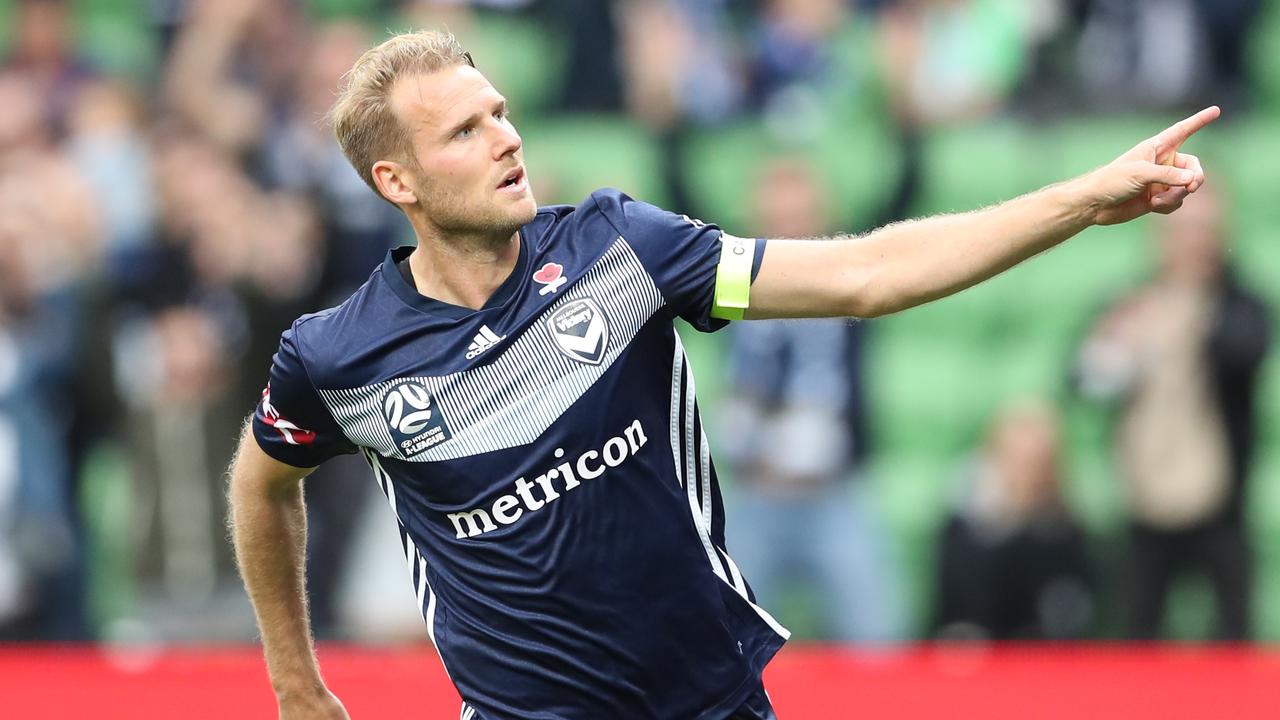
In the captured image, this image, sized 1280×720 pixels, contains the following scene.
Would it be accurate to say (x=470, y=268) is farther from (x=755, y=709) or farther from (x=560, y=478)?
(x=755, y=709)

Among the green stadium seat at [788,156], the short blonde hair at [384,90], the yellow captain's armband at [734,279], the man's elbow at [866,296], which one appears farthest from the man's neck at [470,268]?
the green stadium seat at [788,156]

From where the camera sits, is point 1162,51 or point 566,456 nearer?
point 566,456

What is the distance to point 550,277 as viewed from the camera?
3824 mm

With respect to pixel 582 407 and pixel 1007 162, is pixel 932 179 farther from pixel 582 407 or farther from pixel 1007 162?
pixel 582 407

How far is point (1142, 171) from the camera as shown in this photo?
10.7ft

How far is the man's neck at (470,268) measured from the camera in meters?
3.84

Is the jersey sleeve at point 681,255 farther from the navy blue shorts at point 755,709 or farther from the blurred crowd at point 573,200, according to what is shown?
the blurred crowd at point 573,200

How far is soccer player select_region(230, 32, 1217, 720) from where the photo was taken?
12.3 ft

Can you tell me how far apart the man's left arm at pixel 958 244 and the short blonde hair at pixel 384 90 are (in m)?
0.80

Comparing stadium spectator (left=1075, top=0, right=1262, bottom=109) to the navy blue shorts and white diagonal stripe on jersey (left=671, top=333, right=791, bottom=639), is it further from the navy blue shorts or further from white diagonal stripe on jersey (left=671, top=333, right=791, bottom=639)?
the navy blue shorts

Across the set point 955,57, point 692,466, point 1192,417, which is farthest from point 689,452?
point 955,57

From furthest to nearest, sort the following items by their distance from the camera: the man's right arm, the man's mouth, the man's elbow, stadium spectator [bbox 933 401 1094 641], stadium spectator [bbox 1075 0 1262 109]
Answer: stadium spectator [bbox 1075 0 1262 109] → stadium spectator [bbox 933 401 1094 641] → the man's right arm → the man's mouth → the man's elbow

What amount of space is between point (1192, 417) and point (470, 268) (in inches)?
201

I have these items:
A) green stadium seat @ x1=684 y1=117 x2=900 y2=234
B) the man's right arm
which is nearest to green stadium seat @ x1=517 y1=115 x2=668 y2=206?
green stadium seat @ x1=684 y1=117 x2=900 y2=234
